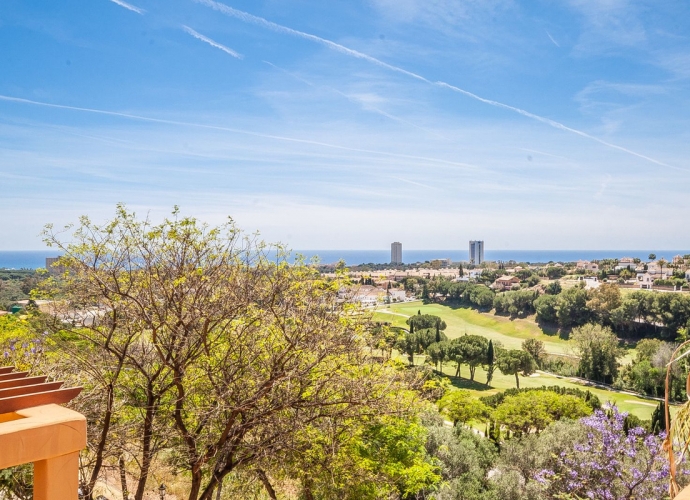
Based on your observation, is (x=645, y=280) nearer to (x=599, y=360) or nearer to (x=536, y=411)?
(x=599, y=360)

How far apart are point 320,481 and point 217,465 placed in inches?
72.3

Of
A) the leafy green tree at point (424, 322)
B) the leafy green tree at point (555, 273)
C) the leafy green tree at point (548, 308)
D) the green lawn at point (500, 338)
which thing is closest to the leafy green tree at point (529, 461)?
the green lawn at point (500, 338)

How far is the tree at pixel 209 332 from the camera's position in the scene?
7141mm

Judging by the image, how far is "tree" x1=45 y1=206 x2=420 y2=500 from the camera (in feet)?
23.4

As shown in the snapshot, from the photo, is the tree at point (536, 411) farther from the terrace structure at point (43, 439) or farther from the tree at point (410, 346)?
the terrace structure at point (43, 439)

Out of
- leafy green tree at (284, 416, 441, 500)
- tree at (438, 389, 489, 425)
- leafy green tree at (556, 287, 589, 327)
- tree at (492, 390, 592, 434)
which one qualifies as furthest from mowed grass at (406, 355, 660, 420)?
leafy green tree at (284, 416, 441, 500)

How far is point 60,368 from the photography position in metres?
8.61

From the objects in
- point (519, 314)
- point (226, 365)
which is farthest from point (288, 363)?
point (519, 314)

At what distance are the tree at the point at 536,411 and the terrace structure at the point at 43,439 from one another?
22.8 meters

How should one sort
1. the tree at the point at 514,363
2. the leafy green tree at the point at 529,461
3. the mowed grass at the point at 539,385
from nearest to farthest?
1. the leafy green tree at the point at 529,461
2. the mowed grass at the point at 539,385
3. the tree at the point at 514,363

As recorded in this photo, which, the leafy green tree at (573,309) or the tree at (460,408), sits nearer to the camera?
the tree at (460,408)

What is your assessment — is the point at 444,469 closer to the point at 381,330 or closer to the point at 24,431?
the point at 381,330

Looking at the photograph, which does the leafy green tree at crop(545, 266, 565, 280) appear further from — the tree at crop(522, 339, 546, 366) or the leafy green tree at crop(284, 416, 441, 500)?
the leafy green tree at crop(284, 416, 441, 500)

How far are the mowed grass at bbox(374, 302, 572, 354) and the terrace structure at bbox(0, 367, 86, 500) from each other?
61087 mm
